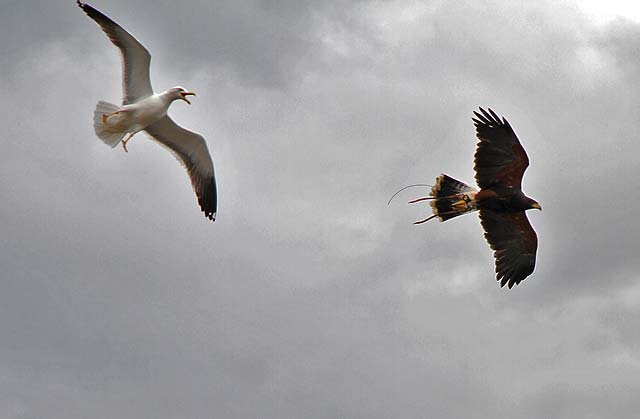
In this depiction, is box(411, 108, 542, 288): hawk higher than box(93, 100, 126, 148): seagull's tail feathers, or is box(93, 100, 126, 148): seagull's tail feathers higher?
box(93, 100, 126, 148): seagull's tail feathers

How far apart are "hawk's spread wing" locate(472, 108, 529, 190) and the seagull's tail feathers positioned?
390 inches

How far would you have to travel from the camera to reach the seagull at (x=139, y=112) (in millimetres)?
32188

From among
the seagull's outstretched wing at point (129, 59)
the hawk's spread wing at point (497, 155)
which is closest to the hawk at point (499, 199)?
the hawk's spread wing at point (497, 155)

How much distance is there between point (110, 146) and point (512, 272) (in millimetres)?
11774

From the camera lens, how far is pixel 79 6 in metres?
31.0

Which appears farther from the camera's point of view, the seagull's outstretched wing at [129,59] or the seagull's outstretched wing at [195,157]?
the seagull's outstretched wing at [195,157]

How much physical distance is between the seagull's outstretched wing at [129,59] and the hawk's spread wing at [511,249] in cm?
1028

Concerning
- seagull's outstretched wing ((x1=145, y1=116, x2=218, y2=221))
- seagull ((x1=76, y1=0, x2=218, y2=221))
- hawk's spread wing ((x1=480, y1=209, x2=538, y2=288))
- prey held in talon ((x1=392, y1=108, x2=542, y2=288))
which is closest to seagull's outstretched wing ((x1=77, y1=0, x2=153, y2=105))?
seagull ((x1=76, y1=0, x2=218, y2=221))

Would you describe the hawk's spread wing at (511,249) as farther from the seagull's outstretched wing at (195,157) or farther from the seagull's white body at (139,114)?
the seagull's white body at (139,114)

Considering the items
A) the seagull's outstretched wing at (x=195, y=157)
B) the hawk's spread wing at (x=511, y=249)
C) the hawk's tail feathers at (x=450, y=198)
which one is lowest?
the hawk's spread wing at (x=511, y=249)

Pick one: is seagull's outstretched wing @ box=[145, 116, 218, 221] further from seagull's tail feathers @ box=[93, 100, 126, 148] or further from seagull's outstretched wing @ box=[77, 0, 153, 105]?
seagull's tail feathers @ box=[93, 100, 126, 148]

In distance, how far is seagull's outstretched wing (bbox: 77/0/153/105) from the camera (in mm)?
32062

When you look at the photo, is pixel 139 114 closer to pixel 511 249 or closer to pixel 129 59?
pixel 129 59

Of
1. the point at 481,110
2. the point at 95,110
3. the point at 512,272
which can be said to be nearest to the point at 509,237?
the point at 512,272
